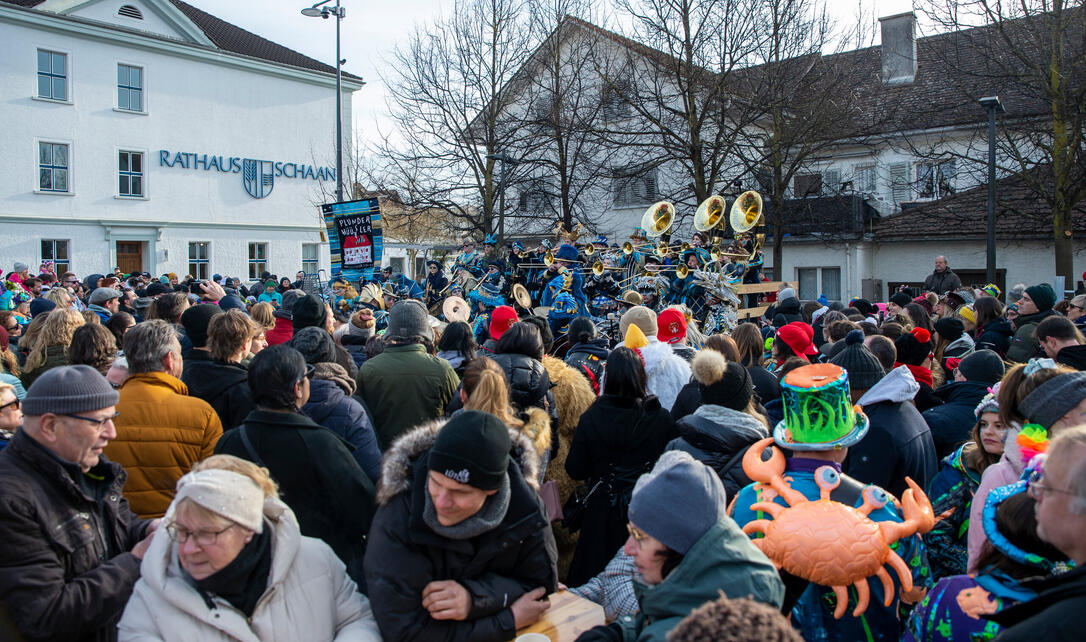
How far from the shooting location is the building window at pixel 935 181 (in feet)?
77.2

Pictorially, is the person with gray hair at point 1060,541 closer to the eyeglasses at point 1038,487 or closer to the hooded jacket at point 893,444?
the eyeglasses at point 1038,487

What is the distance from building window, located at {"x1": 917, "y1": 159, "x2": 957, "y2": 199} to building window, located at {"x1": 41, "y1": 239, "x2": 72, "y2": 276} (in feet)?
88.2

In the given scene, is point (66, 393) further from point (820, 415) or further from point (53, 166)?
point (53, 166)

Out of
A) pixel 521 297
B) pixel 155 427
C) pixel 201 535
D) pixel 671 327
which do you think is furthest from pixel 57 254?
pixel 201 535

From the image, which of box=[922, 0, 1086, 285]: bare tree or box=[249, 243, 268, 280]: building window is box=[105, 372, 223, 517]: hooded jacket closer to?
box=[922, 0, 1086, 285]: bare tree

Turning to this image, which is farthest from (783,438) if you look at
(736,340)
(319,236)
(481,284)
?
(319,236)

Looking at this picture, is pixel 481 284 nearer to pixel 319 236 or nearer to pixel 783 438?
pixel 783 438

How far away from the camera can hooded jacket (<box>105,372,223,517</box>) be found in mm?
3449

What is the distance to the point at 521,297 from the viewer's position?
13.1m

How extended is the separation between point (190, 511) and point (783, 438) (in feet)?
6.36

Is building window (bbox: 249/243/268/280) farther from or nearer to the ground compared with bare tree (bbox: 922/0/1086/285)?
nearer to the ground

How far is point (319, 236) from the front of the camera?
3272 cm

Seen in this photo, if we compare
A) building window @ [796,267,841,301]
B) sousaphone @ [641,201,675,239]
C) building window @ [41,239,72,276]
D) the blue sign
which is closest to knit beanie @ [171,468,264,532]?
sousaphone @ [641,201,675,239]

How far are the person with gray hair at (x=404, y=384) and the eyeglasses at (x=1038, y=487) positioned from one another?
3.18 m
